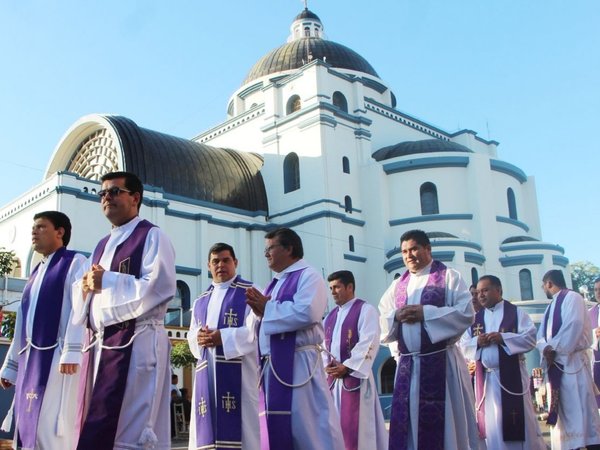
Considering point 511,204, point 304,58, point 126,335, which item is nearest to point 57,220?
point 126,335

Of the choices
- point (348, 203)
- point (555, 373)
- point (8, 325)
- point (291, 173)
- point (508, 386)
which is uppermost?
point (291, 173)

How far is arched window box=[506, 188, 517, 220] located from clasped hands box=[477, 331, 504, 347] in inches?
982

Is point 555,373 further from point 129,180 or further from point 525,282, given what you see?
point 525,282

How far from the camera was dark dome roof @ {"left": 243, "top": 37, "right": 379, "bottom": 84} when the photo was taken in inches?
1417

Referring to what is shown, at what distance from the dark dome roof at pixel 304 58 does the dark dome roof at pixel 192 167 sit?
22.0ft

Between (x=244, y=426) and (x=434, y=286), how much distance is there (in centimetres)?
193

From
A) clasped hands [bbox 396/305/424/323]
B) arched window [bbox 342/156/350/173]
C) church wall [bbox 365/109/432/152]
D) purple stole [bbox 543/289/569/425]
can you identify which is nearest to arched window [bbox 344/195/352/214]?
arched window [bbox 342/156/350/173]

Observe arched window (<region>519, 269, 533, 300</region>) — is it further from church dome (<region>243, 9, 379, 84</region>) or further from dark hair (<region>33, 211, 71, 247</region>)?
dark hair (<region>33, 211, 71, 247</region>)

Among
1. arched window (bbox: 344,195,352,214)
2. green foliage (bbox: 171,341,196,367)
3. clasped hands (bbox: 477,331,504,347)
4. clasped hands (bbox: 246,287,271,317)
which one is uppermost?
arched window (bbox: 344,195,352,214)

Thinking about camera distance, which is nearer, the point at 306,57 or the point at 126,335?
the point at 126,335

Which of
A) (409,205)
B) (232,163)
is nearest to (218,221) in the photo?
(232,163)

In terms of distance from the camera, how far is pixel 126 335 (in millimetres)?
4320

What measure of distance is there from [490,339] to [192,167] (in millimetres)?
22879

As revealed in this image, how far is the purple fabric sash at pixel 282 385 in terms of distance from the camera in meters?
5.14
